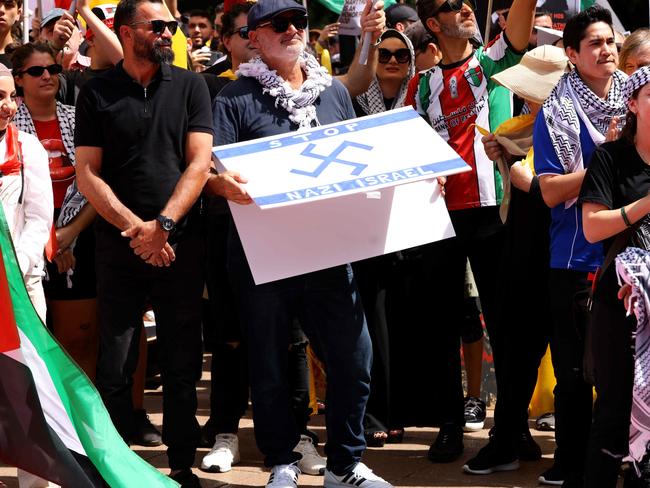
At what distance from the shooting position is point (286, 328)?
5.56 metres

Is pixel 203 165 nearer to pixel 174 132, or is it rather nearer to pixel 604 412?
pixel 174 132

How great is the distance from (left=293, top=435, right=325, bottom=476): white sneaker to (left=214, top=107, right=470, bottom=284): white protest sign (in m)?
1.33

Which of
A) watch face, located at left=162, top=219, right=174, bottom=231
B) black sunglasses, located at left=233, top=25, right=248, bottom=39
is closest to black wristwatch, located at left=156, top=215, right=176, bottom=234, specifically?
watch face, located at left=162, top=219, right=174, bottom=231

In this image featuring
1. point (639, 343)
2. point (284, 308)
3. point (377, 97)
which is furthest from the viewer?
point (377, 97)

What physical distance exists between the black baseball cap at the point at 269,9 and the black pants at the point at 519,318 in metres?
1.46

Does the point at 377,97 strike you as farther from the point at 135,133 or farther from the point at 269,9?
the point at 135,133

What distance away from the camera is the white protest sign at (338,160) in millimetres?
5125

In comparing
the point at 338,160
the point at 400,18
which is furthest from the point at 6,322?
the point at 400,18

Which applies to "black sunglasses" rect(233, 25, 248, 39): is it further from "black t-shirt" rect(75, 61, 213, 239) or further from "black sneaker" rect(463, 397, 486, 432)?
"black sneaker" rect(463, 397, 486, 432)

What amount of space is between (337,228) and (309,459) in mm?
1447

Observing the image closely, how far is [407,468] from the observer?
6.23m

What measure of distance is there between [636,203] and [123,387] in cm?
254

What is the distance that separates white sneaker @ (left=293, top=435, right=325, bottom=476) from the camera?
20.4ft

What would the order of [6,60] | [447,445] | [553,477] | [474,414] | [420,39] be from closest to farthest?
[553,477] < [447,445] < [474,414] < [6,60] < [420,39]
